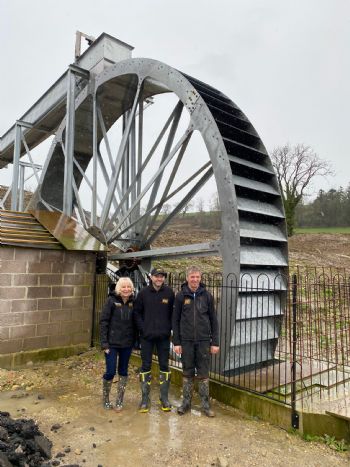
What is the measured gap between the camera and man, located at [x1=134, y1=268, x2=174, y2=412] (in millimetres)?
4516

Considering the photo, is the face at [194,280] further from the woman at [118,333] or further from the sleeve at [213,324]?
the woman at [118,333]

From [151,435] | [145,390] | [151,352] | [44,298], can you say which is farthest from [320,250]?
[151,435]

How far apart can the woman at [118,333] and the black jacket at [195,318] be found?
1.92 ft

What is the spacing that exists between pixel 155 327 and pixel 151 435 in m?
1.16

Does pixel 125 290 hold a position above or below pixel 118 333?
above

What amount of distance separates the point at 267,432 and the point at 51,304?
4.29 metres

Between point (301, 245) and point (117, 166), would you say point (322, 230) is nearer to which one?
point (301, 245)

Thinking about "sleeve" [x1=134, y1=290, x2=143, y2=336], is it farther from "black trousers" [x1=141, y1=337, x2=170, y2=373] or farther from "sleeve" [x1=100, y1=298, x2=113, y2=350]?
"sleeve" [x1=100, y1=298, x2=113, y2=350]

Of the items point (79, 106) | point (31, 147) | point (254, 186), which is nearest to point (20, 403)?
point (254, 186)

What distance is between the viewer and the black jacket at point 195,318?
4.38 meters

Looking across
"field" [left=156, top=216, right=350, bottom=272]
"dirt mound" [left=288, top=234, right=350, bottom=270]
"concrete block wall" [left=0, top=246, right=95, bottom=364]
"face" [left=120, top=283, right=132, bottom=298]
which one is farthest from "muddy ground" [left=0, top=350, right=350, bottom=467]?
"dirt mound" [left=288, top=234, right=350, bottom=270]

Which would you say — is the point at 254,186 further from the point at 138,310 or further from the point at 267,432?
the point at 267,432

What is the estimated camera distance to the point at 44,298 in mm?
6633

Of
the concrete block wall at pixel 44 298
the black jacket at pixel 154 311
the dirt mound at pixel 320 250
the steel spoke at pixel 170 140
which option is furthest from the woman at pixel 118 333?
the dirt mound at pixel 320 250
